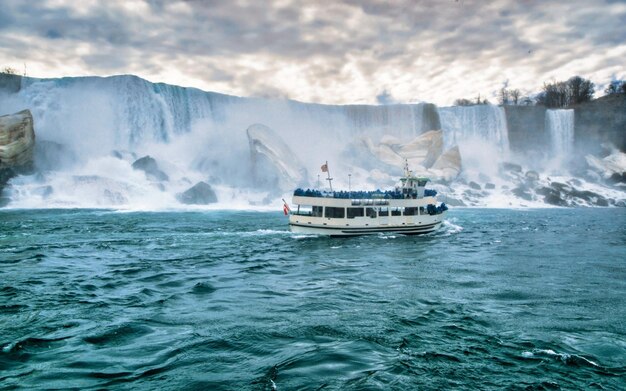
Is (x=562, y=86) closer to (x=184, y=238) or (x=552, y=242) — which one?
(x=552, y=242)

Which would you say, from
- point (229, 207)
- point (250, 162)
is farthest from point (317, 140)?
point (229, 207)

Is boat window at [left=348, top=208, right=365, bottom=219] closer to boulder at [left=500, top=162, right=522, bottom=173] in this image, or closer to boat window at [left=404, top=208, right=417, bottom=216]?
boat window at [left=404, top=208, right=417, bottom=216]

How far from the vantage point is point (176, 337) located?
9.03 metres

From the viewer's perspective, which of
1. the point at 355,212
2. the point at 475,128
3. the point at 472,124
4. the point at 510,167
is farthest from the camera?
the point at 472,124

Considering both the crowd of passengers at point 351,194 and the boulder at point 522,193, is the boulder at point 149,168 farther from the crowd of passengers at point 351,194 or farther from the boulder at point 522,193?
the boulder at point 522,193

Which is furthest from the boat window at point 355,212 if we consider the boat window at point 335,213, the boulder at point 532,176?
the boulder at point 532,176

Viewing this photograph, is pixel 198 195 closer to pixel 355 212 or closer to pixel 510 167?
pixel 355 212

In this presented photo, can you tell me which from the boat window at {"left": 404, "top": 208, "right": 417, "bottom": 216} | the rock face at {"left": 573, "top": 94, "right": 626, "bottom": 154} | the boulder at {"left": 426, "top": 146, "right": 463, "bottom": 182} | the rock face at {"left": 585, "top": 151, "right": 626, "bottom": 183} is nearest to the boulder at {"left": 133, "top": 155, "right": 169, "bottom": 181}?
the boat window at {"left": 404, "top": 208, "right": 417, "bottom": 216}

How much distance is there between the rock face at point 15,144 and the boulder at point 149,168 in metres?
10.6

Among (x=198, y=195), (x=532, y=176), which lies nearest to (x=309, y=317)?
(x=198, y=195)

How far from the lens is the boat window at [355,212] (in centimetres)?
2662

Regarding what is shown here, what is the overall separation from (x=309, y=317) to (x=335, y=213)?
16.2 meters

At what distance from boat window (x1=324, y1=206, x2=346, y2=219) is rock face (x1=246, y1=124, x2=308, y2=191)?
1096 inches

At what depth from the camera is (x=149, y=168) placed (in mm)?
51938
